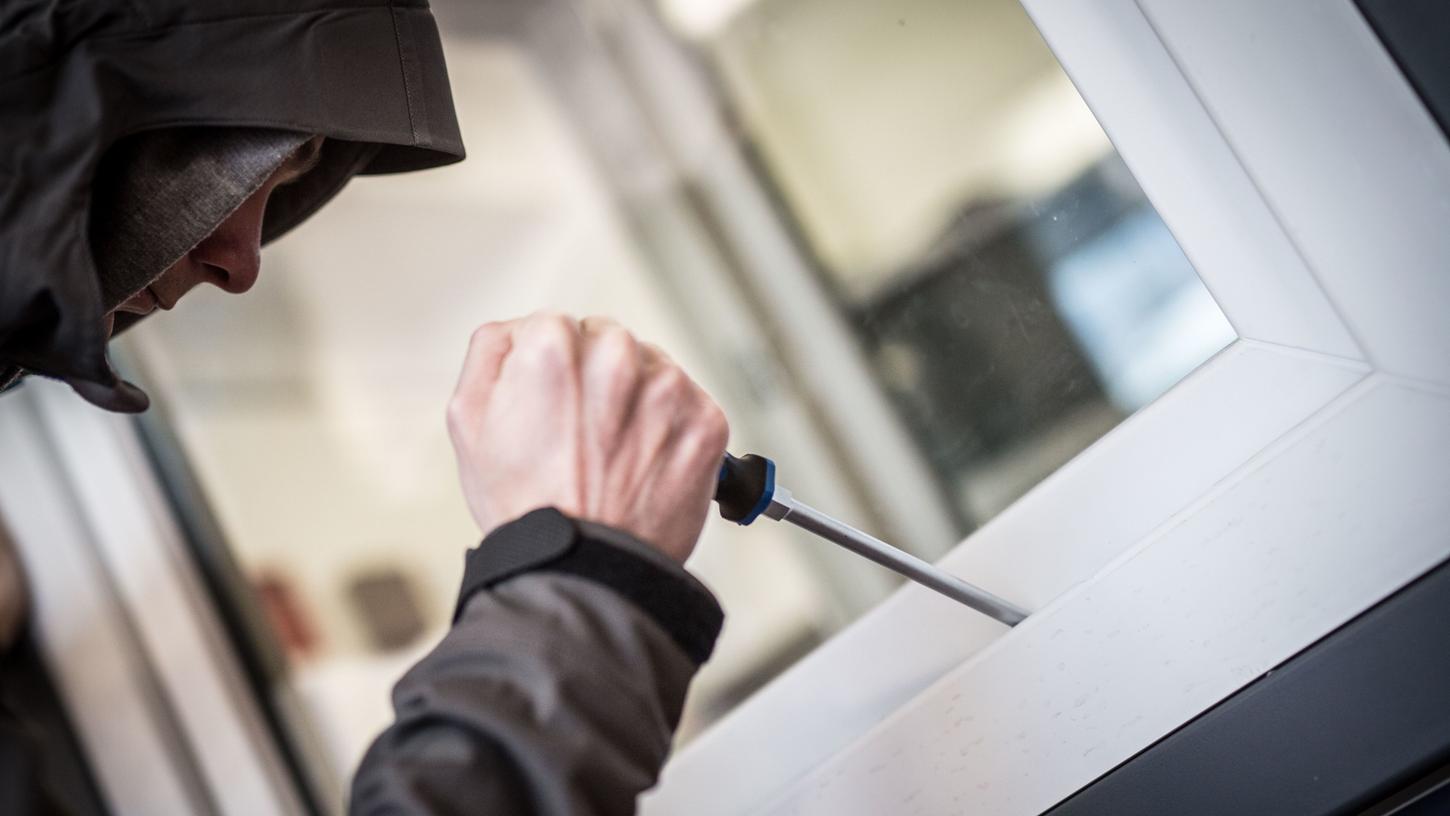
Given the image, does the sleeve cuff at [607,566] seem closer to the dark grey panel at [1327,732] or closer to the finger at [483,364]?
the finger at [483,364]

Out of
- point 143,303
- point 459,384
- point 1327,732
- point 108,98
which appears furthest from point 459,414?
point 1327,732

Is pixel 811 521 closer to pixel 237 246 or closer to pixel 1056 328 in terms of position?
pixel 1056 328

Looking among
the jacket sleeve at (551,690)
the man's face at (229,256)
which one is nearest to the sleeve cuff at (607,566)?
the jacket sleeve at (551,690)

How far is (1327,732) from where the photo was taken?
0.51 meters

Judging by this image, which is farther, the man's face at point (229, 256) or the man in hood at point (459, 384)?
the man's face at point (229, 256)

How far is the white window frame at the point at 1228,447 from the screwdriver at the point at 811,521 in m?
0.03

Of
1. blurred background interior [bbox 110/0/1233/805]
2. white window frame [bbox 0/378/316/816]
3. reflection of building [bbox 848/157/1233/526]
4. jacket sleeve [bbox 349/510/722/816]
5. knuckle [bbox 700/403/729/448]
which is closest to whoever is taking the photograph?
jacket sleeve [bbox 349/510/722/816]

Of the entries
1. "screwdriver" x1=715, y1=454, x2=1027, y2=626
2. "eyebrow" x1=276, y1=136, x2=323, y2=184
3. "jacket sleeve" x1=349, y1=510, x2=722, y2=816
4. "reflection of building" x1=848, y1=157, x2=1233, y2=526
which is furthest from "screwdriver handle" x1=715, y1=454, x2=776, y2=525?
"eyebrow" x1=276, y1=136, x2=323, y2=184

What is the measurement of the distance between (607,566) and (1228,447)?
1.12 feet

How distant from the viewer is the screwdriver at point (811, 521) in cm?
56

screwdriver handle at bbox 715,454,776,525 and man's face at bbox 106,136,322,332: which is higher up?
man's face at bbox 106,136,322,332

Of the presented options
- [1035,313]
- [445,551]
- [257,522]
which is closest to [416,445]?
[445,551]

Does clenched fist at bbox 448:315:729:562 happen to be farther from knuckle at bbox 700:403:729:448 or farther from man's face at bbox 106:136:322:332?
man's face at bbox 106:136:322:332

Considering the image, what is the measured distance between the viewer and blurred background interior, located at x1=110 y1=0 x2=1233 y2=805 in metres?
1.01
